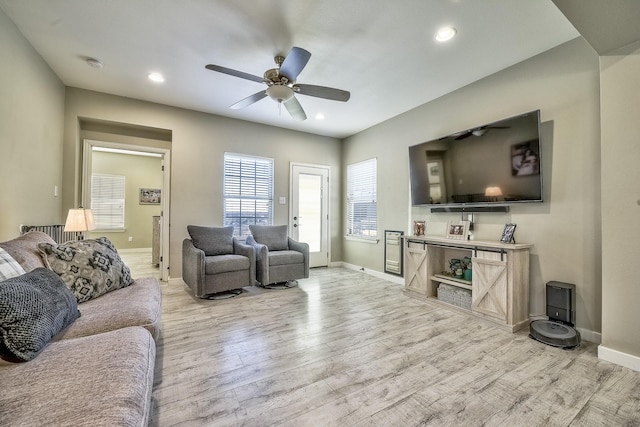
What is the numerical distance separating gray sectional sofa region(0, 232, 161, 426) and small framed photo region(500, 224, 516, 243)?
127 inches

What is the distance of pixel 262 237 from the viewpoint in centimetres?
434

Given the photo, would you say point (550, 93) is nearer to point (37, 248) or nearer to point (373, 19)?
point (373, 19)

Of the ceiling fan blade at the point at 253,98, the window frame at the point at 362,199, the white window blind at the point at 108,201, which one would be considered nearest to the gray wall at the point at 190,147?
the window frame at the point at 362,199

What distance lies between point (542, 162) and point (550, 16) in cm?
126

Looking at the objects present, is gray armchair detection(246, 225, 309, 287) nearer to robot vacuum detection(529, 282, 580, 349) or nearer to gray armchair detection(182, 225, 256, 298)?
gray armchair detection(182, 225, 256, 298)

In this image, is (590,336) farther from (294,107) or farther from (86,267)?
(86,267)

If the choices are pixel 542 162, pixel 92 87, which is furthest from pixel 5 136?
pixel 542 162

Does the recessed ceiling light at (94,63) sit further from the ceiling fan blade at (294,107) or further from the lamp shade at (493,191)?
the lamp shade at (493,191)

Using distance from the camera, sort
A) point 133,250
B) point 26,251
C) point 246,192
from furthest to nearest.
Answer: point 133,250
point 246,192
point 26,251

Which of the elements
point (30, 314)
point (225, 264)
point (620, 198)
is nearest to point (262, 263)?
point (225, 264)

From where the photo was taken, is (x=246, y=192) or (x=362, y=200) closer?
(x=246, y=192)

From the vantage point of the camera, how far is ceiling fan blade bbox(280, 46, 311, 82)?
2.11m

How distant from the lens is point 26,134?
2.63 meters

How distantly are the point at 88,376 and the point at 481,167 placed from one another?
359 centimetres
